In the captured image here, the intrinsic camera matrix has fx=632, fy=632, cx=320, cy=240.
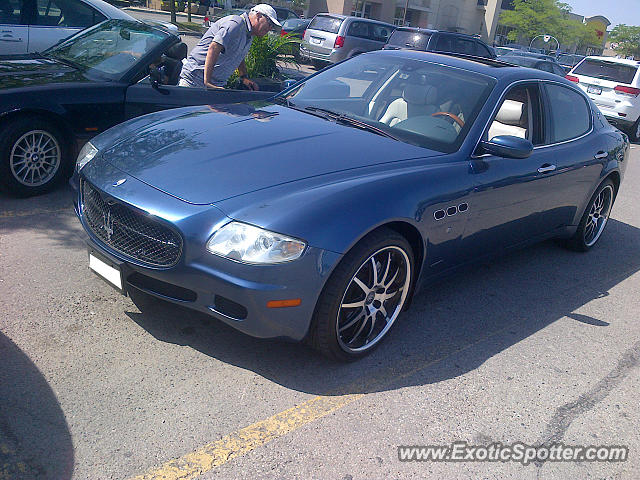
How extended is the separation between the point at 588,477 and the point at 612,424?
1.73ft

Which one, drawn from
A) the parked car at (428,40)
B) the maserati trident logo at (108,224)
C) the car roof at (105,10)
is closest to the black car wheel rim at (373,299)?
the maserati trident logo at (108,224)

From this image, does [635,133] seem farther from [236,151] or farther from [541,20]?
[541,20]

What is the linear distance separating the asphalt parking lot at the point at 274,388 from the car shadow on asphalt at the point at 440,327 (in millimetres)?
13

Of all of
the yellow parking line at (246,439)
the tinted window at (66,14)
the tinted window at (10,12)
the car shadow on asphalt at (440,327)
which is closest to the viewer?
the yellow parking line at (246,439)

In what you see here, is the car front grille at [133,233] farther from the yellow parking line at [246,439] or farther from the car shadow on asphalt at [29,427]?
the yellow parking line at [246,439]

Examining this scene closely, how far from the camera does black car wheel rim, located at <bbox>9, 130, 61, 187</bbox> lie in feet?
16.4

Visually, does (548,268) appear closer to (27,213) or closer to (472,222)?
(472,222)

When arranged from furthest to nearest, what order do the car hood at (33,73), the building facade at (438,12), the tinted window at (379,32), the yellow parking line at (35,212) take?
the building facade at (438,12)
the tinted window at (379,32)
the car hood at (33,73)
the yellow parking line at (35,212)

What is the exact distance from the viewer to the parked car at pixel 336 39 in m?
20.8

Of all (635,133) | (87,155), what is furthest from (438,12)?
(87,155)

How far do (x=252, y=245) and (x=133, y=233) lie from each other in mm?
673

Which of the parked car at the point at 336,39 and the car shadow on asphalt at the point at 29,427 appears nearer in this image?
the car shadow on asphalt at the point at 29,427

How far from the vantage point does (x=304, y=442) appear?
2855mm

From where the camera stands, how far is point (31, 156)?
506cm
